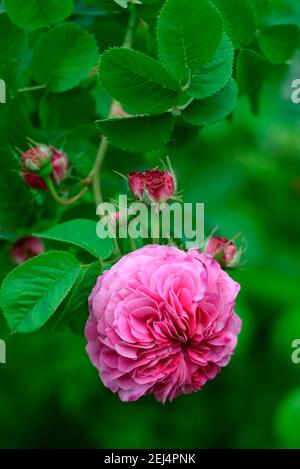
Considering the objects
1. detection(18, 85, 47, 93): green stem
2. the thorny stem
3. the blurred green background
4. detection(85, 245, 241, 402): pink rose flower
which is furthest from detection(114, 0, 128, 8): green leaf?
the blurred green background

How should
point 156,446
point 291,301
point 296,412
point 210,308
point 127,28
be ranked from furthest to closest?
point 156,446, point 291,301, point 296,412, point 127,28, point 210,308

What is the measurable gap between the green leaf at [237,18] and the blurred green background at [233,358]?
1199 millimetres

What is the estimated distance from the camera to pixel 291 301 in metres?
2.16

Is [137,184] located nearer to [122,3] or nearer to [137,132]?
[137,132]

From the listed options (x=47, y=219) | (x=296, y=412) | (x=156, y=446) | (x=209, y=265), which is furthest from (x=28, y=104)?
(x=156, y=446)

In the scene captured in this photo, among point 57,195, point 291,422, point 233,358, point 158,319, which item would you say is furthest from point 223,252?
point 233,358

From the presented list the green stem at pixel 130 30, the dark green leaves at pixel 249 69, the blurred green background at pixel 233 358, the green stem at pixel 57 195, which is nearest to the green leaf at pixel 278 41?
the dark green leaves at pixel 249 69

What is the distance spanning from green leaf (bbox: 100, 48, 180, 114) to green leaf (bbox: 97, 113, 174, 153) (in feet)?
0.05

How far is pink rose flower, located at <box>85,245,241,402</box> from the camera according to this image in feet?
2.22

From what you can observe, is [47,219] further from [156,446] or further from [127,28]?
[156,446]

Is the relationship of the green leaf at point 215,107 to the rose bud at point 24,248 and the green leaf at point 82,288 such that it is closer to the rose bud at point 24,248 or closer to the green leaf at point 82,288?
the green leaf at point 82,288

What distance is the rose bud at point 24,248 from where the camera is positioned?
0.96 metres

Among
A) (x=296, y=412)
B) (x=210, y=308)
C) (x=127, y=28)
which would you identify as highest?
(x=127, y=28)

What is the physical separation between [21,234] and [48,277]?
0.25 m
